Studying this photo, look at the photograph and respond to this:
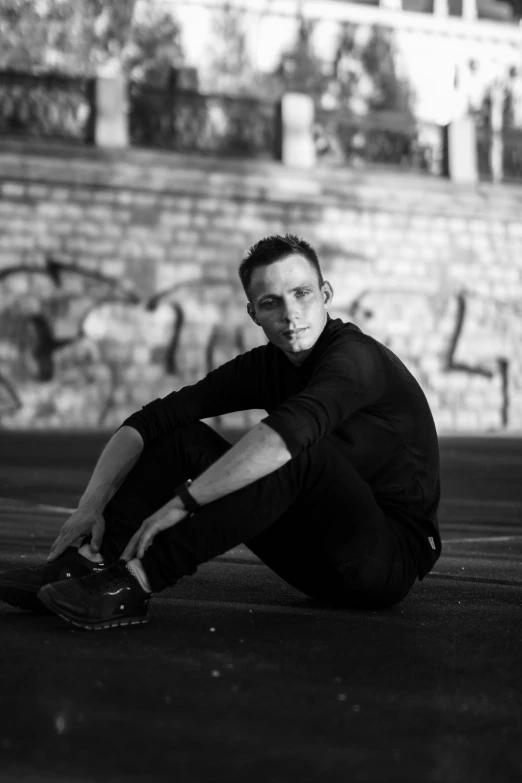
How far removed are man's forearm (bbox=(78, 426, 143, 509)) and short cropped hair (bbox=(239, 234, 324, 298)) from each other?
1.88 feet

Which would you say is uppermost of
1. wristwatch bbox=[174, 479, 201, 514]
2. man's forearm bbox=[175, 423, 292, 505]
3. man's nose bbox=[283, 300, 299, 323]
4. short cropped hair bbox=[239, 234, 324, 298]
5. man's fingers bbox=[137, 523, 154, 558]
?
short cropped hair bbox=[239, 234, 324, 298]

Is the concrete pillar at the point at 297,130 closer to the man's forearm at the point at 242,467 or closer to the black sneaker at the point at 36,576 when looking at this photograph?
the black sneaker at the point at 36,576

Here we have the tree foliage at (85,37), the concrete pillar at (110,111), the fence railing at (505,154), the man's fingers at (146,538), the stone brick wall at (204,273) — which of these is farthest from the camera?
the tree foliage at (85,37)

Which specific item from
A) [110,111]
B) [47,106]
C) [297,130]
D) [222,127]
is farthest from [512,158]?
[47,106]

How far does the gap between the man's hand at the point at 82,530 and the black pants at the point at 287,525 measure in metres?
0.03

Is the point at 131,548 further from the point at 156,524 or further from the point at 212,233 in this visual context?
the point at 212,233

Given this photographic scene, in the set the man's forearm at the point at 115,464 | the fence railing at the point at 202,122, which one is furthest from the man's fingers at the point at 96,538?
the fence railing at the point at 202,122

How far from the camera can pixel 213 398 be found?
12.2 feet

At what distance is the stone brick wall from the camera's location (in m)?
17.2

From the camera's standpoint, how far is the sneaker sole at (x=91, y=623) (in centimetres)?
298

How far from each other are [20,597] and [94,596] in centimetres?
35

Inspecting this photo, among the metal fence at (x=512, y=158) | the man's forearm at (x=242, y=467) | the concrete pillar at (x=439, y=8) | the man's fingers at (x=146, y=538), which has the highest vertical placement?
the concrete pillar at (x=439, y=8)

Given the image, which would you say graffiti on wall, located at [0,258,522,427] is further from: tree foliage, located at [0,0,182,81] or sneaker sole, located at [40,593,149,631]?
sneaker sole, located at [40,593,149,631]

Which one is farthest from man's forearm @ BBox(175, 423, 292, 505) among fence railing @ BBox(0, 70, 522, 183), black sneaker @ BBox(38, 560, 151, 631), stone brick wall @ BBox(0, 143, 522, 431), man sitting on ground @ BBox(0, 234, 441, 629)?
fence railing @ BBox(0, 70, 522, 183)
